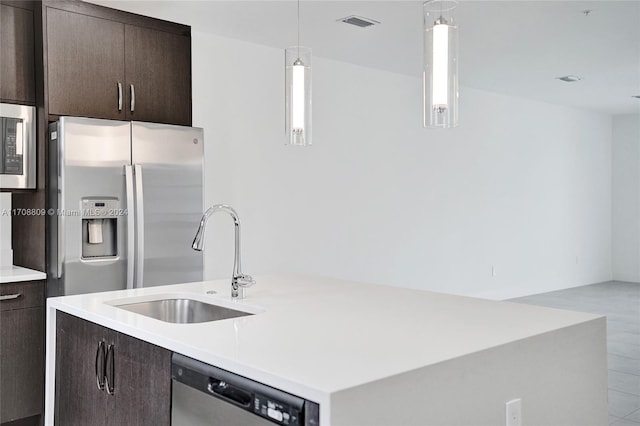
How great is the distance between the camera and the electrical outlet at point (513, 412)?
1666 mm

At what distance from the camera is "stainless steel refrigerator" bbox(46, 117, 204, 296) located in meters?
3.44

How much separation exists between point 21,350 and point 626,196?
880 centimetres

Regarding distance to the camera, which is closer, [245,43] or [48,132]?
[48,132]

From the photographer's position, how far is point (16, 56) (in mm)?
3607

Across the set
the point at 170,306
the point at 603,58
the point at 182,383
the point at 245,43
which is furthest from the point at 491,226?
the point at 182,383

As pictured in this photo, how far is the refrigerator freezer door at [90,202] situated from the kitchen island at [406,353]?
107 cm

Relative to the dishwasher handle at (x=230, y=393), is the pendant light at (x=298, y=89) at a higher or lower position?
higher

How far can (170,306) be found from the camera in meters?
2.62

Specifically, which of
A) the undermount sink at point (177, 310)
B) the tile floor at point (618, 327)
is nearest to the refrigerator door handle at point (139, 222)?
the undermount sink at point (177, 310)

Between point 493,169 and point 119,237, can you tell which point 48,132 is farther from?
point 493,169

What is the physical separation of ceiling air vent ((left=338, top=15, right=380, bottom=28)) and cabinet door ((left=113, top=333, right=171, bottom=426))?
2.97 metres

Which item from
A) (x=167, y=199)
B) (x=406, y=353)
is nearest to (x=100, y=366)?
(x=406, y=353)

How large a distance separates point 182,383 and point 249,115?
353cm

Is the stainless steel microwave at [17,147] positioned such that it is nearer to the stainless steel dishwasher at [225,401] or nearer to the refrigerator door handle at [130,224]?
the refrigerator door handle at [130,224]
